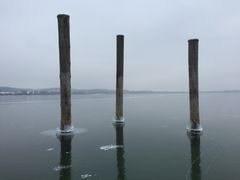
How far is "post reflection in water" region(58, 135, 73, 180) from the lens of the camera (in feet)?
29.1

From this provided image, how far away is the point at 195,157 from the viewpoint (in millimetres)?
10812

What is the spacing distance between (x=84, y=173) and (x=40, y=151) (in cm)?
391

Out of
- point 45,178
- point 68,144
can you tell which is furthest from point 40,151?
point 45,178

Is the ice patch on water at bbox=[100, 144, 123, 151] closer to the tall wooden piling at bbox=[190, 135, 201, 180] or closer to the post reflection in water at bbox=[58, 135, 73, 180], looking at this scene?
the post reflection in water at bbox=[58, 135, 73, 180]

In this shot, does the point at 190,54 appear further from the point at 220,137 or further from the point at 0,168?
the point at 0,168

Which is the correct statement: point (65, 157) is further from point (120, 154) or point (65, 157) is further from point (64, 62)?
point (64, 62)

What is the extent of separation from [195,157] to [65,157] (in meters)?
5.58

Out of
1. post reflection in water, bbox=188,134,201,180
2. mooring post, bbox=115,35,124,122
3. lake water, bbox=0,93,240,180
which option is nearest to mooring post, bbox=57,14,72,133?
lake water, bbox=0,93,240,180

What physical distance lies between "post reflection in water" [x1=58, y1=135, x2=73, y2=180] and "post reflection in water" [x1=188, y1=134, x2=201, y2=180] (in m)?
4.34

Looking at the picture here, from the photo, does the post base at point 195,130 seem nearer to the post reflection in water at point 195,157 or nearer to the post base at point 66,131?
the post reflection in water at point 195,157

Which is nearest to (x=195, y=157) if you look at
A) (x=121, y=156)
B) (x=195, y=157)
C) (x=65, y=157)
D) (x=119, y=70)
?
(x=195, y=157)

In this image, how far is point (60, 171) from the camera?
9.14 metres

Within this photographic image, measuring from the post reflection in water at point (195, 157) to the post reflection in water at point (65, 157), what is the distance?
434cm

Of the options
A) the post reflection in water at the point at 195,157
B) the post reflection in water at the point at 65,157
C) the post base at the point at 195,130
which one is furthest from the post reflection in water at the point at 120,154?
the post base at the point at 195,130
